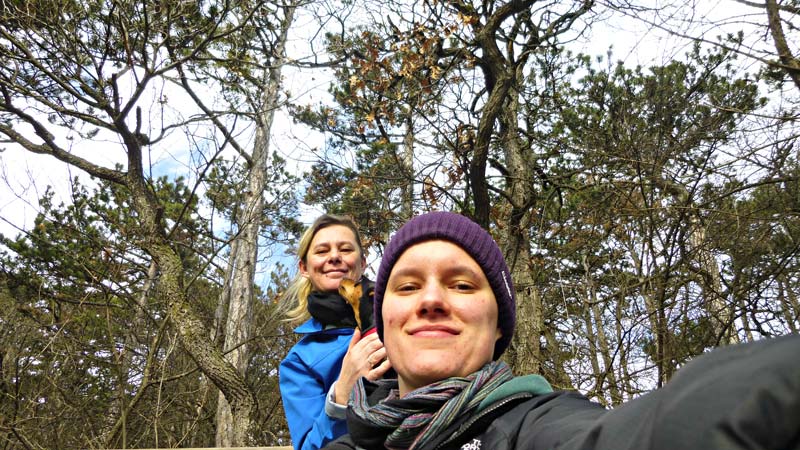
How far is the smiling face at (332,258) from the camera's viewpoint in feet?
7.96

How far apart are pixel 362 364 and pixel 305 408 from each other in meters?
0.47

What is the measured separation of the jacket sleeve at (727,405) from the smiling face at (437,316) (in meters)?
0.79

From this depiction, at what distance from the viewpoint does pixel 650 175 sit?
13.9 feet

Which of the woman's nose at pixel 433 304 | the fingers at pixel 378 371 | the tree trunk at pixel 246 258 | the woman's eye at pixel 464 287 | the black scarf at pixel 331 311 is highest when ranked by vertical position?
the tree trunk at pixel 246 258

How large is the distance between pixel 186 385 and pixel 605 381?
6.30 m

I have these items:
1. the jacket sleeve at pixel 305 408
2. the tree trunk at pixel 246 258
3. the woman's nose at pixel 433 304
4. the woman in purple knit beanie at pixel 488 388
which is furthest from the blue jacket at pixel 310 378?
the tree trunk at pixel 246 258

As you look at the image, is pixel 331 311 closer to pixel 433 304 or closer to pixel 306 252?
pixel 306 252

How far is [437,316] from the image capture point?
131 cm

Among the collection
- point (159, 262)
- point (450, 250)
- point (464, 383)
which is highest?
point (159, 262)

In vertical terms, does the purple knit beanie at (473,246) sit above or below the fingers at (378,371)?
above

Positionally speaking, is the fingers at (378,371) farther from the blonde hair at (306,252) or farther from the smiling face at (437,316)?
the blonde hair at (306,252)

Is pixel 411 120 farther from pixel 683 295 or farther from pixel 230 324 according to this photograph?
pixel 230 324

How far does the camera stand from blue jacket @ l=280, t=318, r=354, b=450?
79.4 inches

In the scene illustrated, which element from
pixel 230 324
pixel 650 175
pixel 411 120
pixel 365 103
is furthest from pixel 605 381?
pixel 230 324
